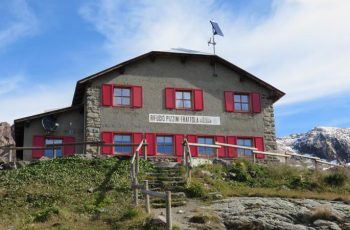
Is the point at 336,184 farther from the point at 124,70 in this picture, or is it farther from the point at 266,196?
the point at 124,70

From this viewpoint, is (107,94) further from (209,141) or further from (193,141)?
(209,141)

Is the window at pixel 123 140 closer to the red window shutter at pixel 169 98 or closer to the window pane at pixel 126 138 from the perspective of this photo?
the window pane at pixel 126 138

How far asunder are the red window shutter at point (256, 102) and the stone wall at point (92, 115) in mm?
8543

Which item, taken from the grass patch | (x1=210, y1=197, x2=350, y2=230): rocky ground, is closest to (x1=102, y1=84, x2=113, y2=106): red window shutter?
the grass patch

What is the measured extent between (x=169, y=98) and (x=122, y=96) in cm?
250

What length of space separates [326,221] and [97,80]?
15.3 metres

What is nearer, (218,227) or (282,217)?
→ (218,227)

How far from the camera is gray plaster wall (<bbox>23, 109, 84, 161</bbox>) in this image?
87.2 ft

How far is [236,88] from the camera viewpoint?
2862cm

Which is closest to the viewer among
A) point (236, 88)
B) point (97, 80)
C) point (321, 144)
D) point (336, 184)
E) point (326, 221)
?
point (326, 221)

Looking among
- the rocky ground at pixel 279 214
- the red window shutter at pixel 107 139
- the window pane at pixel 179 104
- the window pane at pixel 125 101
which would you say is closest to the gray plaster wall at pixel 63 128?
the red window shutter at pixel 107 139

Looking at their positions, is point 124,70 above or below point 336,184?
above

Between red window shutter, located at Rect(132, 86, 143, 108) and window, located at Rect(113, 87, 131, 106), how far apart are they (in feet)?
0.84

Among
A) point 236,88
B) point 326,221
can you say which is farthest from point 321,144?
point 326,221
